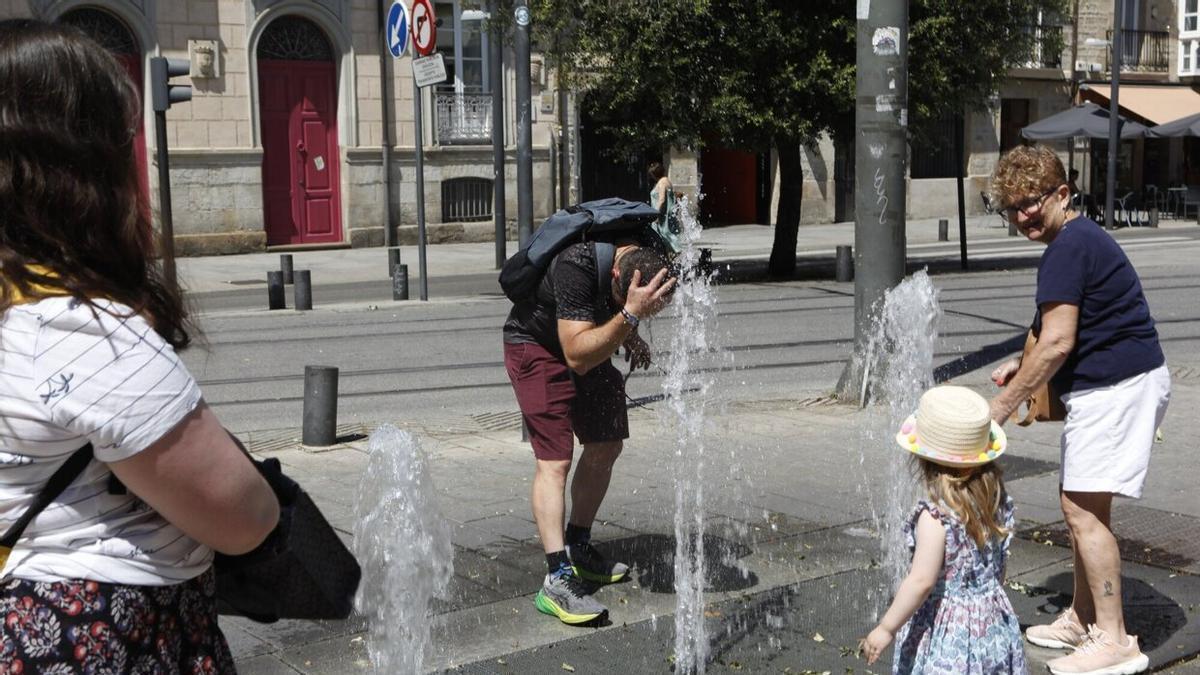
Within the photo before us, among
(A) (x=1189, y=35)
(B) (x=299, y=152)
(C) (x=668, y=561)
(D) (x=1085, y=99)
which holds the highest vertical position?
(A) (x=1189, y=35)

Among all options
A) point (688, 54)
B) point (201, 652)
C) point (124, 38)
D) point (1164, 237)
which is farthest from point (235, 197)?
point (201, 652)

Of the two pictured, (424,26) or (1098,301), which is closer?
(1098,301)

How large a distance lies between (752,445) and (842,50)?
1034 cm

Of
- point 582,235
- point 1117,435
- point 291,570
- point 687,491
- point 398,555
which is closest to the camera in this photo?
point 291,570

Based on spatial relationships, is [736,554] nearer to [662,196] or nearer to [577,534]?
[577,534]

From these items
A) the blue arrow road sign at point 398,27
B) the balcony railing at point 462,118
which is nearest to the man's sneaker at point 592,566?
the blue arrow road sign at point 398,27

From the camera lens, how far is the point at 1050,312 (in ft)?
14.4

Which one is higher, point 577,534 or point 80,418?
point 80,418

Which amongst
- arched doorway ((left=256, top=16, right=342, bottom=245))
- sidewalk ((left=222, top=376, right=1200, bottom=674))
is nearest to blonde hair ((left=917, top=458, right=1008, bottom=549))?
sidewalk ((left=222, top=376, right=1200, bottom=674))

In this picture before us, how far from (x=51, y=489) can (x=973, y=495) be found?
7.67 ft

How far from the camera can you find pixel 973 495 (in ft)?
11.4

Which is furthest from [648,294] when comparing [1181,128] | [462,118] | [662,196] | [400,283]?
[1181,128]

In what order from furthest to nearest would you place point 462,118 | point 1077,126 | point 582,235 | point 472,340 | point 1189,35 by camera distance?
point 1189,35, point 1077,126, point 462,118, point 472,340, point 582,235

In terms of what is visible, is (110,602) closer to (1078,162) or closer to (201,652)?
(201,652)
